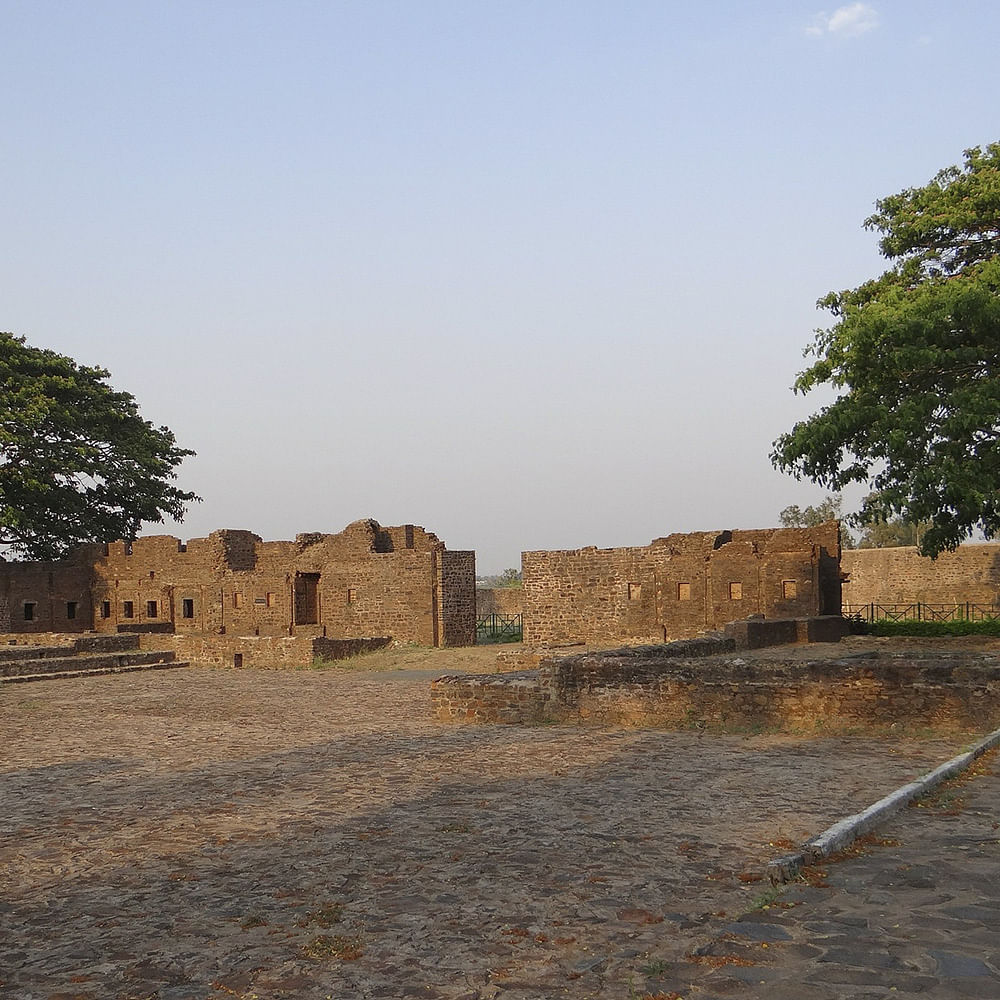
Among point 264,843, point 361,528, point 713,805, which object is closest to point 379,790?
point 264,843

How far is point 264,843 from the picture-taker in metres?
7.85

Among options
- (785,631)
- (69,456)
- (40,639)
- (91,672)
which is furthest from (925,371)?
(69,456)

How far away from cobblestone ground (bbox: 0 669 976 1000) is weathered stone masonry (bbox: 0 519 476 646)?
749 inches

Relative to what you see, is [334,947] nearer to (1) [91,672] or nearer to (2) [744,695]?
(2) [744,695]


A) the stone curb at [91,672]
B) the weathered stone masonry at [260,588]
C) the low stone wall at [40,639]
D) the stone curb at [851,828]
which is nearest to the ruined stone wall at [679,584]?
the weathered stone masonry at [260,588]

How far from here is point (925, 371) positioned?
22.4 meters

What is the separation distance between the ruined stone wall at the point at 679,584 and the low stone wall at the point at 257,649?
637 cm

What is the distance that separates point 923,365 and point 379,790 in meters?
16.1

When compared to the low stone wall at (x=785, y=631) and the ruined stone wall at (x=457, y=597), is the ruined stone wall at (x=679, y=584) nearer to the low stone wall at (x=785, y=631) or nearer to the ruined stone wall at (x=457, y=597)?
the low stone wall at (x=785, y=631)

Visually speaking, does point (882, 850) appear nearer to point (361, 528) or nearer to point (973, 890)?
point (973, 890)

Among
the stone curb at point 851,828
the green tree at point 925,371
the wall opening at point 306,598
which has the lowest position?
the stone curb at point 851,828

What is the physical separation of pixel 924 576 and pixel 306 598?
26.5 metres

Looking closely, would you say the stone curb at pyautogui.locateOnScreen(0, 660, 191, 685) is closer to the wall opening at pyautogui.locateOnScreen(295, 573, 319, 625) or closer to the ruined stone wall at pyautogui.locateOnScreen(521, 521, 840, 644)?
the wall opening at pyautogui.locateOnScreen(295, 573, 319, 625)

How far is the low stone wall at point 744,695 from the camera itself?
40.5ft
